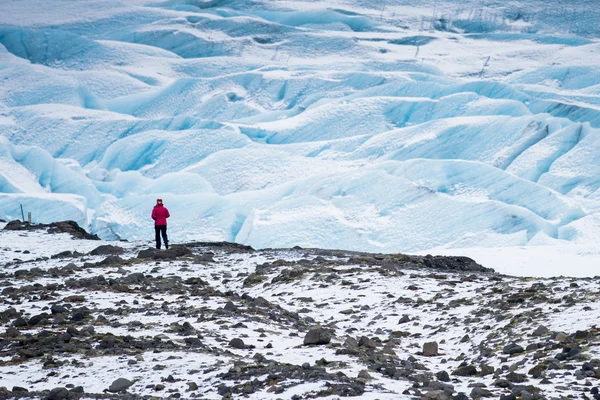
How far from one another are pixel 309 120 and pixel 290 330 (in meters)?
27.2

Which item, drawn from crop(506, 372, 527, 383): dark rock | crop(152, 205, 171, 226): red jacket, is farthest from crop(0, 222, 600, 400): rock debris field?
crop(152, 205, 171, 226): red jacket

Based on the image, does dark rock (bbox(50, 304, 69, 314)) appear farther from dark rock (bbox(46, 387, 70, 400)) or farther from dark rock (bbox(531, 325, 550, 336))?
dark rock (bbox(531, 325, 550, 336))

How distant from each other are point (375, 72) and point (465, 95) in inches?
216

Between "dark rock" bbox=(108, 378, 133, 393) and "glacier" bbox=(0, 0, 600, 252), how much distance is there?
728 inches

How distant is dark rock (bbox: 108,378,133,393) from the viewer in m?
6.09

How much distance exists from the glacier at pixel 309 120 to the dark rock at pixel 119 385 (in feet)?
60.7

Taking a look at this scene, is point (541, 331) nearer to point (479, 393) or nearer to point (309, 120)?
point (479, 393)

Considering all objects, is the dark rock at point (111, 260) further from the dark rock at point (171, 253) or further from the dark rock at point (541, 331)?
the dark rock at point (541, 331)

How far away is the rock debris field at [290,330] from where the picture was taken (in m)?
6.09

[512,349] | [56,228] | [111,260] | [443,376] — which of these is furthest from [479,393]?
[56,228]

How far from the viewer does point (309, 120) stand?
35125 millimetres

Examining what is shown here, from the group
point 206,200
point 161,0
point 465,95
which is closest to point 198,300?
point 206,200

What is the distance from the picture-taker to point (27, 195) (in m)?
28.5

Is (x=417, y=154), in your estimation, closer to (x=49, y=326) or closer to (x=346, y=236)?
A: (x=346, y=236)
